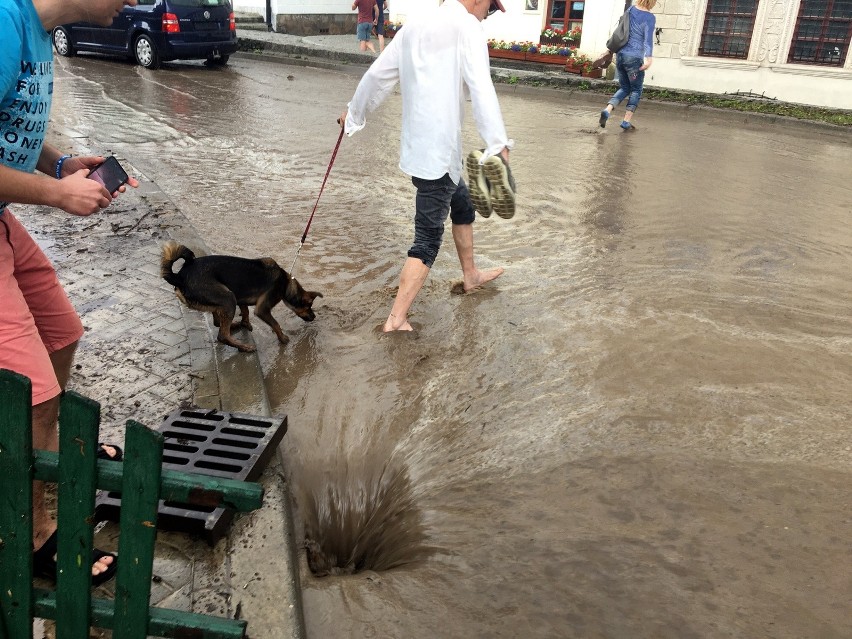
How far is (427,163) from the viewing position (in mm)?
4477

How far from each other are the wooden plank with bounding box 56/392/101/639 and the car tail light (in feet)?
54.2

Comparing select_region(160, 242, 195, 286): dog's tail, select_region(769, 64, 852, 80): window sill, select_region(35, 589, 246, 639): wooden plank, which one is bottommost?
select_region(35, 589, 246, 639): wooden plank

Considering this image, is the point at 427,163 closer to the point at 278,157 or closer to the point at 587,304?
the point at 587,304

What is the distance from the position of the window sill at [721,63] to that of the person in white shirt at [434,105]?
46.0 feet

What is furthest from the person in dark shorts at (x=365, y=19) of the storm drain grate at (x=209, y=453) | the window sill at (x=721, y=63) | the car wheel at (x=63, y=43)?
the storm drain grate at (x=209, y=453)

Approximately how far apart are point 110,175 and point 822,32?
1701 cm

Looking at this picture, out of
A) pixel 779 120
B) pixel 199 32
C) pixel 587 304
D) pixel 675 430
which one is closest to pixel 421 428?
pixel 675 430

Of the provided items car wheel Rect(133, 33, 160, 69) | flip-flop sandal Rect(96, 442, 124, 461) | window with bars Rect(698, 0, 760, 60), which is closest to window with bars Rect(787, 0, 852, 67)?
window with bars Rect(698, 0, 760, 60)

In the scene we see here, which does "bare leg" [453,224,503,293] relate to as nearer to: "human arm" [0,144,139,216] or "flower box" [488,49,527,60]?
"human arm" [0,144,139,216]

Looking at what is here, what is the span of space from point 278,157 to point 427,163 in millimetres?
5344

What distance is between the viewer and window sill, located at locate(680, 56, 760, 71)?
649 inches

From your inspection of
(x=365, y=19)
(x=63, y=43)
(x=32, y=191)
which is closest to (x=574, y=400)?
(x=32, y=191)

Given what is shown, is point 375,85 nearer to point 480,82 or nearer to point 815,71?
point 480,82

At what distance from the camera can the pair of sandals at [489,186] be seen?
4.52 meters
